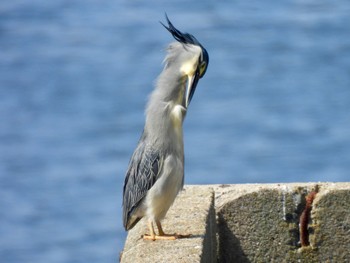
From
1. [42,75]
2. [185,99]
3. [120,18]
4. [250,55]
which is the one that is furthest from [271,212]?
[120,18]

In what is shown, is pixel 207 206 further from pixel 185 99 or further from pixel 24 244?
pixel 24 244

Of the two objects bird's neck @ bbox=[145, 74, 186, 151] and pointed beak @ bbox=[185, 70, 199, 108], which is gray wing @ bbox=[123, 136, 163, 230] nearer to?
bird's neck @ bbox=[145, 74, 186, 151]

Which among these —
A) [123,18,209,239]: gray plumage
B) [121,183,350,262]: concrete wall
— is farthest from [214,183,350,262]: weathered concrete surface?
[123,18,209,239]: gray plumage

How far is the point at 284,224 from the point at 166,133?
0.80 meters

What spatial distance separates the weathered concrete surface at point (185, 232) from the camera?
5648 mm

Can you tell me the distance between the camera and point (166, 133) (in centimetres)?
633

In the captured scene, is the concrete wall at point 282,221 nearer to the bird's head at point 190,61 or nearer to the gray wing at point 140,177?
the gray wing at point 140,177

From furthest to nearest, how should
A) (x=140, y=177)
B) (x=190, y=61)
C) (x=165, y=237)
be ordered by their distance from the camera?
1. (x=140, y=177)
2. (x=190, y=61)
3. (x=165, y=237)

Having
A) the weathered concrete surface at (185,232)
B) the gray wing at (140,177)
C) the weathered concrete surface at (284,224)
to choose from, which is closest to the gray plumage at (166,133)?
the gray wing at (140,177)

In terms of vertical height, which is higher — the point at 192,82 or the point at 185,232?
the point at 192,82

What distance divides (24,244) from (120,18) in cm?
962

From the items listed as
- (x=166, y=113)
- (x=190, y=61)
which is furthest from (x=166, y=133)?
(x=190, y=61)

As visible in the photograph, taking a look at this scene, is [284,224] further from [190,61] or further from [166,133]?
[190,61]

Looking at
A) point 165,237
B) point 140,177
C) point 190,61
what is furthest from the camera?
point 140,177
